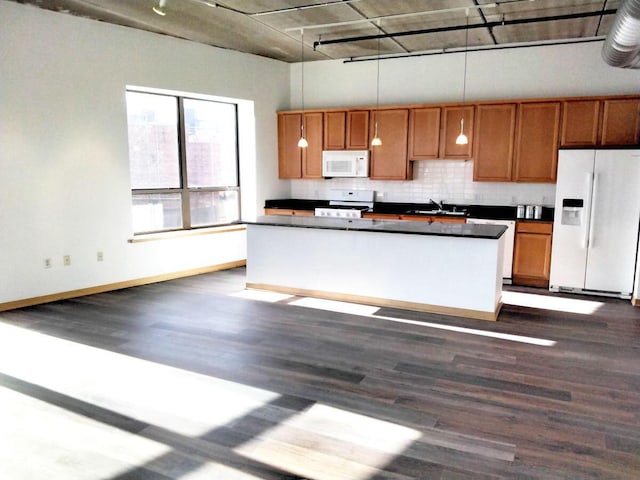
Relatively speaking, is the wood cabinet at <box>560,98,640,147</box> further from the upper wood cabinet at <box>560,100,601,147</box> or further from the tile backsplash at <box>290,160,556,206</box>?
the tile backsplash at <box>290,160,556,206</box>

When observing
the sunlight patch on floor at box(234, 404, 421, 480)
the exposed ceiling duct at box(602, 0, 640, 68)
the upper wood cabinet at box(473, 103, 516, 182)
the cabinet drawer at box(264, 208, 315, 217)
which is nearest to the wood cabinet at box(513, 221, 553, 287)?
the upper wood cabinet at box(473, 103, 516, 182)

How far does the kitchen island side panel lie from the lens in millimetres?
4941

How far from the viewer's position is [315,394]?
A: 130 inches

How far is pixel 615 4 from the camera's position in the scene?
502 centimetres

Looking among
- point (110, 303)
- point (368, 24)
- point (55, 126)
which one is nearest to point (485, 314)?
point (368, 24)

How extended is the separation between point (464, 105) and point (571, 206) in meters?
1.95

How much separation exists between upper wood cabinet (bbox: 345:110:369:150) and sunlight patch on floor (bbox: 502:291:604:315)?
306cm

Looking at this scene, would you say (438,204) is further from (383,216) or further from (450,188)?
(383,216)

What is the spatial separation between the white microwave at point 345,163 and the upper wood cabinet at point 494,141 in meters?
1.62

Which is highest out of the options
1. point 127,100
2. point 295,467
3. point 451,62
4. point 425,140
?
point 451,62

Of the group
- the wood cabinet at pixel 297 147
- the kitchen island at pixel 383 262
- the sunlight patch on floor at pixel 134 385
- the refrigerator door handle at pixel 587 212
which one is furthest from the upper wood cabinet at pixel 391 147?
the sunlight patch on floor at pixel 134 385

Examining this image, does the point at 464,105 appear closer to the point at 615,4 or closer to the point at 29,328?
the point at 615,4

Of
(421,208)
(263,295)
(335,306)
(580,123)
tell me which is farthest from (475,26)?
(263,295)

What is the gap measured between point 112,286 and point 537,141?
570 centimetres
